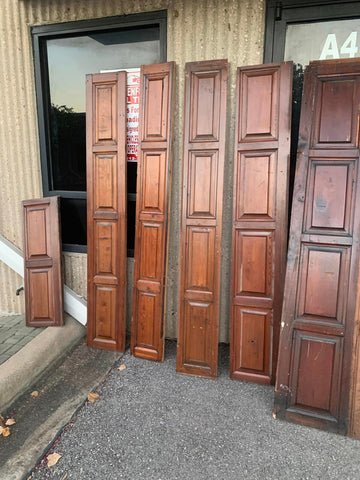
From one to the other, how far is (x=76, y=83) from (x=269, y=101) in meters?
2.14

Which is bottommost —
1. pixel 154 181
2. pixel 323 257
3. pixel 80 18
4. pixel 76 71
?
pixel 323 257

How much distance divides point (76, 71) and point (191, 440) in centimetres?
365

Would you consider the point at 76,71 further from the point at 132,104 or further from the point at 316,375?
the point at 316,375

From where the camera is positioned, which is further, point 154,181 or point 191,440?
point 154,181

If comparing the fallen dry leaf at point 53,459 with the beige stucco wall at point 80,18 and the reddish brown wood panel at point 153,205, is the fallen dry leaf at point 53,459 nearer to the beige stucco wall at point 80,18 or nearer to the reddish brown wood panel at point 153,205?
the reddish brown wood panel at point 153,205

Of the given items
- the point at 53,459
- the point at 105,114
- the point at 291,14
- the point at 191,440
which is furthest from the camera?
the point at 105,114

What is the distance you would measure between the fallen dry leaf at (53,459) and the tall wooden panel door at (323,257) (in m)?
1.53

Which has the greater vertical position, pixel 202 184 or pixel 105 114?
pixel 105 114

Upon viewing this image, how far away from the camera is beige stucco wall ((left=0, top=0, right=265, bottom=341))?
2793 mm

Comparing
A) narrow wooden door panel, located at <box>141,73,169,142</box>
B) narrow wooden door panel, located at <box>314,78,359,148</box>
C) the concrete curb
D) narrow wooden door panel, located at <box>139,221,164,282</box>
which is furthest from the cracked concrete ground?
narrow wooden door panel, located at <box>141,73,169,142</box>

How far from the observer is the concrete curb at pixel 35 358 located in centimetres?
256

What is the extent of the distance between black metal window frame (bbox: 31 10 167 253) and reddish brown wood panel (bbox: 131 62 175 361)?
453 millimetres

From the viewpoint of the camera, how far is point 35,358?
9.45 feet

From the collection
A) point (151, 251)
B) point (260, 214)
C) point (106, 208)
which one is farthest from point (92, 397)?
point (260, 214)
